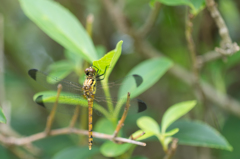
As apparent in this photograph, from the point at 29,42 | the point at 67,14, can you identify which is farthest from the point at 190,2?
the point at 29,42

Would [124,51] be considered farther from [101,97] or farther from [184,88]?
[101,97]

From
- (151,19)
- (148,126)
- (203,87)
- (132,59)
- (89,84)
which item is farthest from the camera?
(132,59)

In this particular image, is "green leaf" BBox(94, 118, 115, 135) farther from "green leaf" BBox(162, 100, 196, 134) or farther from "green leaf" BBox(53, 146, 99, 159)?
"green leaf" BBox(162, 100, 196, 134)

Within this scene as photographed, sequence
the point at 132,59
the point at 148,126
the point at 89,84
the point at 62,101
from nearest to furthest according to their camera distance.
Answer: the point at 148,126 < the point at 62,101 < the point at 89,84 < the point at 132,59

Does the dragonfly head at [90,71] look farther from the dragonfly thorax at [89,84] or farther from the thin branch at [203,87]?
the thin branch at [203,87]

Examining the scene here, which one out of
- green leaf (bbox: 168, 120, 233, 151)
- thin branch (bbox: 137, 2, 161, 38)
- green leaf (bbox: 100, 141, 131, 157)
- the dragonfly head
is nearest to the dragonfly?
the dragonfly head

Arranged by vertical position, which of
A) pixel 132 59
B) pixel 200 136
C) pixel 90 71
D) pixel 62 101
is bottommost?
pixel 200 136

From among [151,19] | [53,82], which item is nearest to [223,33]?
[151,19]

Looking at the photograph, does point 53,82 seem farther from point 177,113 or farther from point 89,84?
point 177,113
